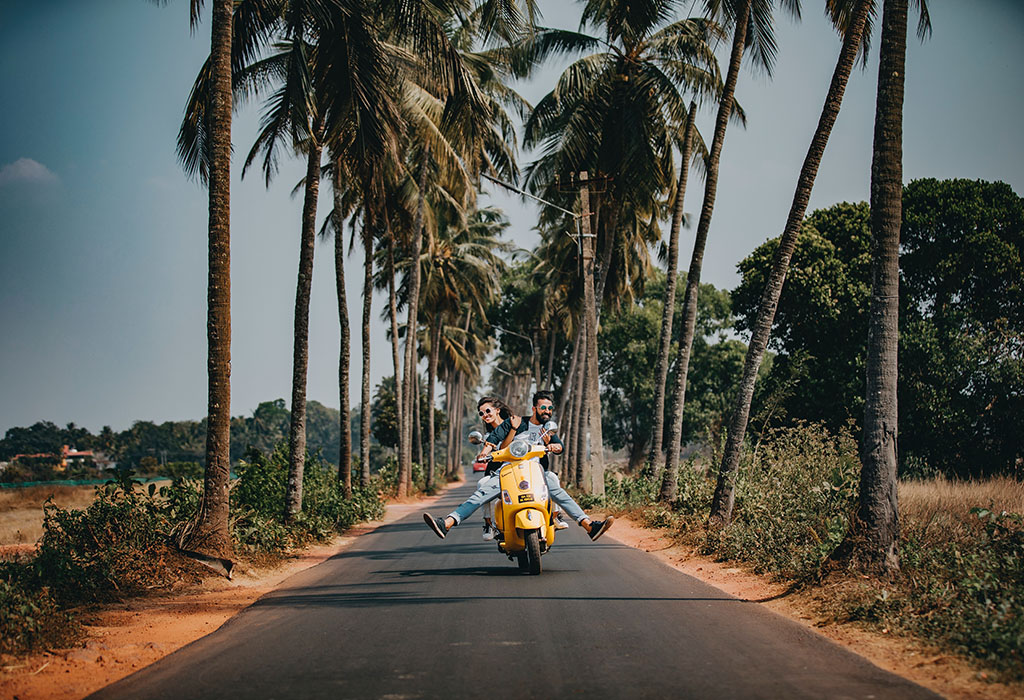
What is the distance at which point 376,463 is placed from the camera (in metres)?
62.1

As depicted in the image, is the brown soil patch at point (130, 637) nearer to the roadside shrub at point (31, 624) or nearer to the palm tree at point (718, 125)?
the roadside shrub at point (31, 624)

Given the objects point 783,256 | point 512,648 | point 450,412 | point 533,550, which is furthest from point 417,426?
point 512,648

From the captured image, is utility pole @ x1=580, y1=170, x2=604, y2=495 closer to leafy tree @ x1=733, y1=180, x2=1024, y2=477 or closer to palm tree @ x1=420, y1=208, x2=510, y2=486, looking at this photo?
leafy tree @ x1=733, y1=180, x2=1024, y2=477

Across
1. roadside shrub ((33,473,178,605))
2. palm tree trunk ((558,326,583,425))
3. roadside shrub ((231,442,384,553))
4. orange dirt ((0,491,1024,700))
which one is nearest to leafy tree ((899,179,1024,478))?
palm tree trunk ((558,326,583,425))

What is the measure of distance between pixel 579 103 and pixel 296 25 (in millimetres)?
11186

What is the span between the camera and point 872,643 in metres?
6.46

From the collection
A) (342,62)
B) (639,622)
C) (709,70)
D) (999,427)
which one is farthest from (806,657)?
(999,427)

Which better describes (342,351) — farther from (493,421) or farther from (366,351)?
(493,421)

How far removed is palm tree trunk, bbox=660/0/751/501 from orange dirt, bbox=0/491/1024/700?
322 inches

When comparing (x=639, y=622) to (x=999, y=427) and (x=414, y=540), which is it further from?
(x=999, y=427)

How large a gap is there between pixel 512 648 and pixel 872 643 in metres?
2.61

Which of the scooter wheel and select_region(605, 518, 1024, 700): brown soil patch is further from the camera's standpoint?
the scooter wheel

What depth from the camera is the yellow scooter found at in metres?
9.72

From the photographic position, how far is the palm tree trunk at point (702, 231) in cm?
1812
